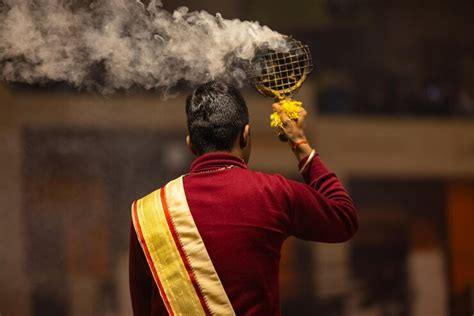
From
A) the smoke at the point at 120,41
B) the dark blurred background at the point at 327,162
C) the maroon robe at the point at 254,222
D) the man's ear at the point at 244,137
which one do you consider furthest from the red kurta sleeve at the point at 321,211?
the dark blurred background at the point at 327,162

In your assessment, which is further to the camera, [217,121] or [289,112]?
[289,112]

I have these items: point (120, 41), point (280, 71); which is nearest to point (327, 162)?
point (120, 41)

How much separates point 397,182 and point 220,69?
2062mm

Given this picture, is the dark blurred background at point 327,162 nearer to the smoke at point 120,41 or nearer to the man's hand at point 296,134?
the smoke at point 120,41

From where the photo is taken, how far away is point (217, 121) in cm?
221

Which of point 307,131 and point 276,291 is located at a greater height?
point 276,291

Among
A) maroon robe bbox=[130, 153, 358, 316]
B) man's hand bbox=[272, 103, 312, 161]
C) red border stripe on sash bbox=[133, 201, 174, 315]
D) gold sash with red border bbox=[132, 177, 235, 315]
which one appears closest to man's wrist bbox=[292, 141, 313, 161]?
man's hand bbox=[272, 103, 312, 161]

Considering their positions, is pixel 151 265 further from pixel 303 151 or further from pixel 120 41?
pixel 120 41

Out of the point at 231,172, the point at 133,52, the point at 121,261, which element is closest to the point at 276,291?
the point at 231,172

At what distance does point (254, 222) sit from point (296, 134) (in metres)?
0.29

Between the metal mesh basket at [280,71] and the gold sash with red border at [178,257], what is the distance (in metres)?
0.40

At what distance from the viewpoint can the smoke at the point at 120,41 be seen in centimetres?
271

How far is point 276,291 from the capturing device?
219cm

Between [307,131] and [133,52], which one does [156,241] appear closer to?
[133,52]
